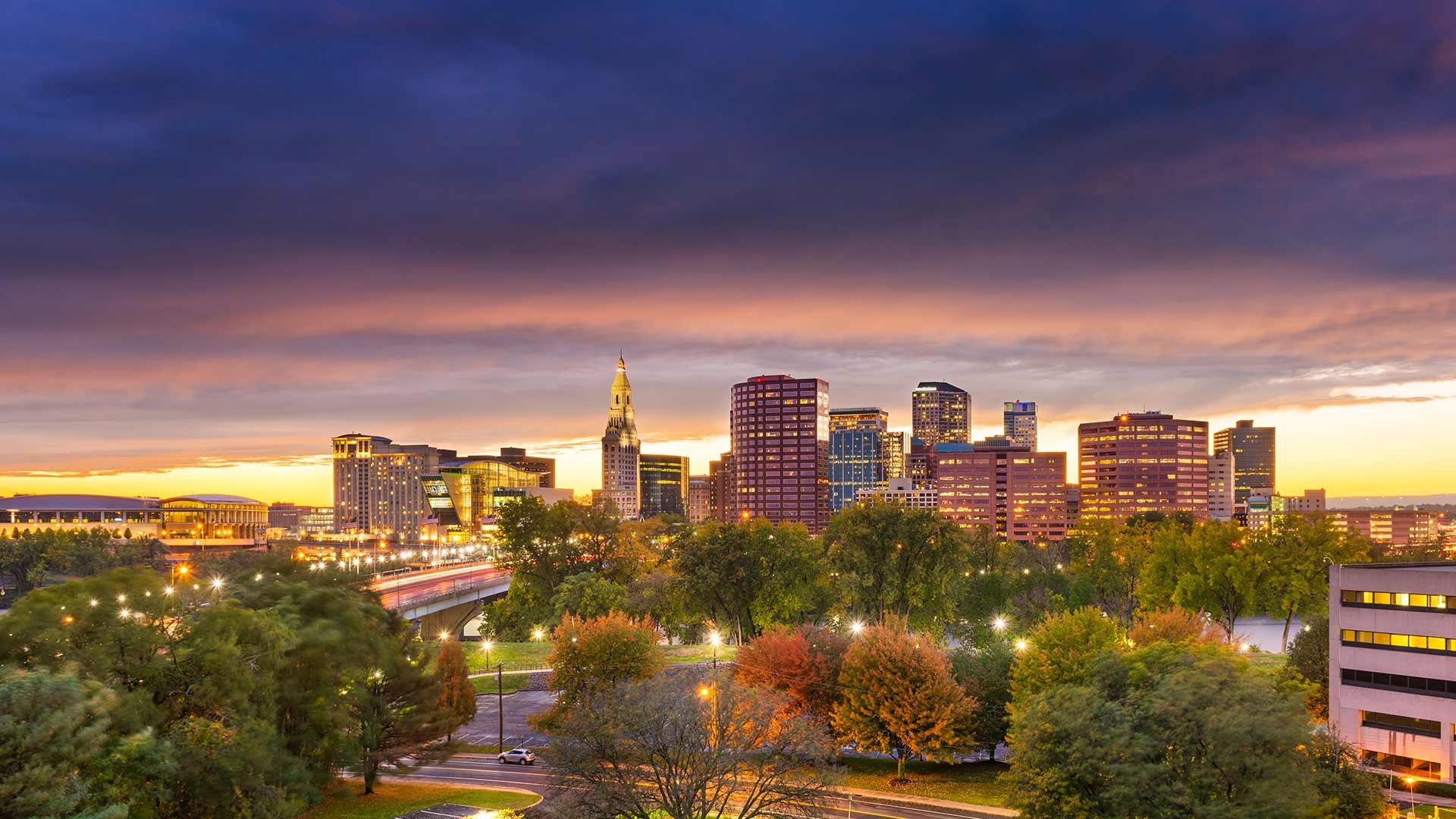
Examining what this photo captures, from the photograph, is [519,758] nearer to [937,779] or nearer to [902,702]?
[902,702]

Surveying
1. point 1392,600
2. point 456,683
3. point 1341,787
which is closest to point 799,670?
point 456,683

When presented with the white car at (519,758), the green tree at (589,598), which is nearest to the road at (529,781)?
the white car at (519,758)

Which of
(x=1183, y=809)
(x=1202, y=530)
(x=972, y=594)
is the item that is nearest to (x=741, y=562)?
(x=972, y=594)

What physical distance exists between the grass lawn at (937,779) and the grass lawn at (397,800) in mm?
18286

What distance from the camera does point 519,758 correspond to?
6094 cm

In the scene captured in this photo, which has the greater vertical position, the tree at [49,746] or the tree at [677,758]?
the tree at [49,746]

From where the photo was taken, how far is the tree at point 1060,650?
55594mm

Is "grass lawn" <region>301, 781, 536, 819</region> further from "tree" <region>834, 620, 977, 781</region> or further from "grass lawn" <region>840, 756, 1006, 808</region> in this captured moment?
"tree" <region>834, 620, 977, 781</region>

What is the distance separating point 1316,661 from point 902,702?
31125mm

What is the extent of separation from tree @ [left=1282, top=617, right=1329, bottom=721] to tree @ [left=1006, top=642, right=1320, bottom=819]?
25.3m

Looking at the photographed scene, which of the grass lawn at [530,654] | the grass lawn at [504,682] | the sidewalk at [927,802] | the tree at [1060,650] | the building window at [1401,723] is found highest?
the tree at [1060,650]

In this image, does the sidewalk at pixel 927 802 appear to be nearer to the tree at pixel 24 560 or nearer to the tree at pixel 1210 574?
the tree at pixel 1210 574

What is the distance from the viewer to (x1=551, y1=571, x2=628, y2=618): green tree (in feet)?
314

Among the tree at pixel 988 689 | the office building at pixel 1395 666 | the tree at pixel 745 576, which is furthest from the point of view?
the tree at pixel 745 576
